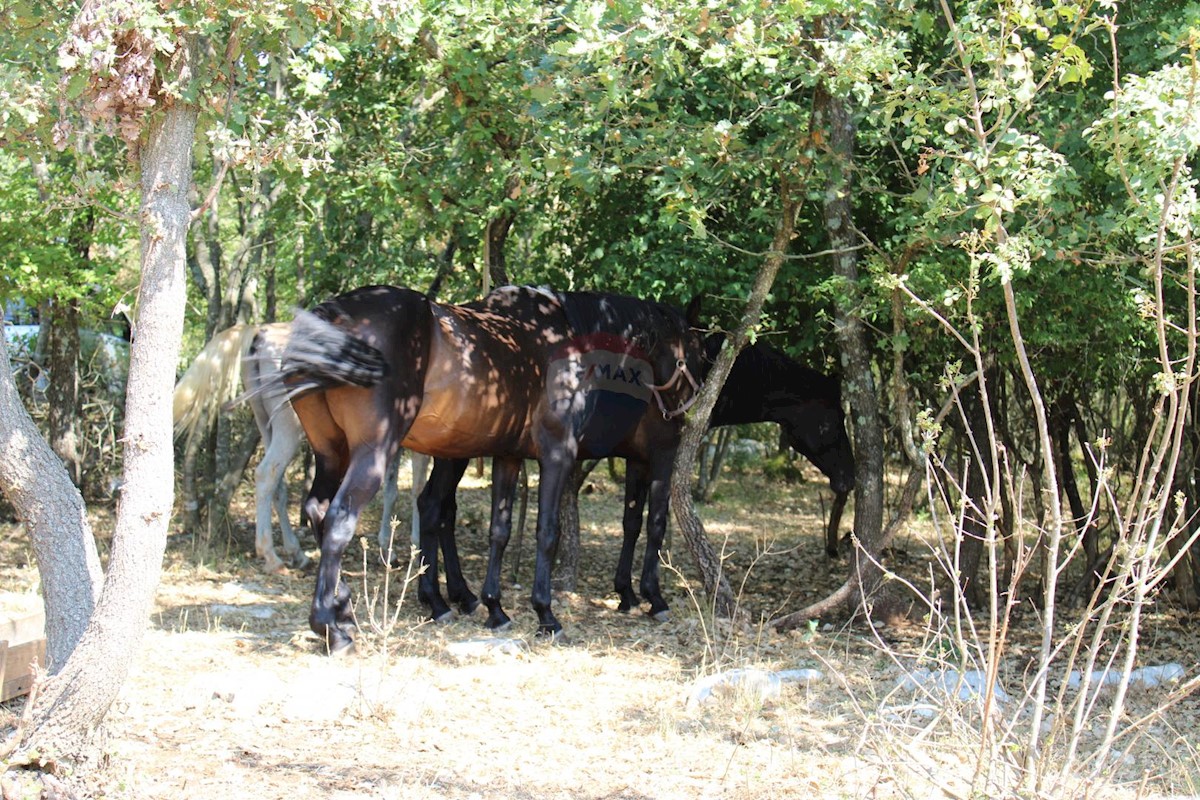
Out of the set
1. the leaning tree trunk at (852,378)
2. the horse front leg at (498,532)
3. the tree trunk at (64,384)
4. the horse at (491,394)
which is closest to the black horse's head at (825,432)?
the horse at (491,394)

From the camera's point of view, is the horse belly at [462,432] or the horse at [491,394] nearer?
the horse at [491,394]

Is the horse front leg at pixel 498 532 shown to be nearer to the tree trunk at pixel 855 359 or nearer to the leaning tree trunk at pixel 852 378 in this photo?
the leaning tree trunk at pixel 852 378

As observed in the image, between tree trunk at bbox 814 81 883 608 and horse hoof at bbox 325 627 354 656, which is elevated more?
tree trunk at bbox 814 81 883 608

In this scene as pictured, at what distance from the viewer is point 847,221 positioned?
761 cm

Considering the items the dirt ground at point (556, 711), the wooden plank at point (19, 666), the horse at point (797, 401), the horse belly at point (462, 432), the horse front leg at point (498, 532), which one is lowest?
the dirt ground at point (556, 711)

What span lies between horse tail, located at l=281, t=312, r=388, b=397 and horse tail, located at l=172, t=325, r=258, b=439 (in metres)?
2.84

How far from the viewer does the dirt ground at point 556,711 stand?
14.4ft

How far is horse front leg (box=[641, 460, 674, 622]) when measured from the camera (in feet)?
27.5

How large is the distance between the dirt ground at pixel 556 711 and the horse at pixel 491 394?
528mm

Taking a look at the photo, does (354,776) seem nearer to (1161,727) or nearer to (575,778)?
(575,778)

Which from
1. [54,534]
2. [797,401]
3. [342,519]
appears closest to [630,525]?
[797,401]

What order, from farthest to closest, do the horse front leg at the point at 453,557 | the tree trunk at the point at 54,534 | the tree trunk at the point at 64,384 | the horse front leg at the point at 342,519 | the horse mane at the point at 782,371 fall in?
1. the tree trunk at the point at 64,384
2. the horse mane at the point at 782,371
3. the horse front leg at the point at 453,557
4. the horse front leg at the point at 342,519
5. the tree trunk at the point at 54,534

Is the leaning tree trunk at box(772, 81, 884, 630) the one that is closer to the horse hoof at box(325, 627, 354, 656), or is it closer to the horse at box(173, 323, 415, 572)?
the horse hoof at box(325, 627, 354, 656)

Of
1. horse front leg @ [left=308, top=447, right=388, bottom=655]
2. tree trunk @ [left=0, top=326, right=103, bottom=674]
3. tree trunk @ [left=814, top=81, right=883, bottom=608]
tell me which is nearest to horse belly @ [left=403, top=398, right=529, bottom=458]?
horse front leg @ [left=308, top=447, right=388, bottom=655]
